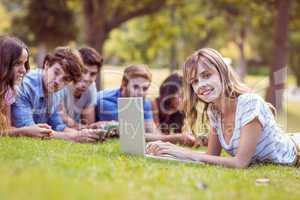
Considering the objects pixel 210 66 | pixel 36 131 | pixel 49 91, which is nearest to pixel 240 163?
pixel 210 66

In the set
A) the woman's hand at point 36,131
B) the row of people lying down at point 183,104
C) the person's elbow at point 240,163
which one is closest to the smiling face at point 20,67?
the row of people lying down at point 183,104

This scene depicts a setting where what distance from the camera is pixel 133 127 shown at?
5.04 metres

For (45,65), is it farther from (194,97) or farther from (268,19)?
(268,19)

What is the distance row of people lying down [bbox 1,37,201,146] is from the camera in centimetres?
589

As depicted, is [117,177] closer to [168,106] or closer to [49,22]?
[168,106]

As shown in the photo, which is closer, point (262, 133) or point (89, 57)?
point (262, 133)

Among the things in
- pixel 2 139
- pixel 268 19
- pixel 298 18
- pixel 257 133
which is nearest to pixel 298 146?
pixel 257 133

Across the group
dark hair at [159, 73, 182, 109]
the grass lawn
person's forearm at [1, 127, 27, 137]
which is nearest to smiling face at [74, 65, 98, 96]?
dark hair at [159, 73, 182, 109]

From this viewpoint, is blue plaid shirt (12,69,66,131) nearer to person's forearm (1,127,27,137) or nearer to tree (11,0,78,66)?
person's forearm (1,127,27,137)

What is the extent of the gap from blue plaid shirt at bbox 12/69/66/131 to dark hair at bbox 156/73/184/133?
185 centimetres

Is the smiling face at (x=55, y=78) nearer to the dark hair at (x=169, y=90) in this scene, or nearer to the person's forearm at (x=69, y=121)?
the person's forearm at (x=69, y=121)

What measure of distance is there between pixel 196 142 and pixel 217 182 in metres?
3.08

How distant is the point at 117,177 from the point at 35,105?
3.10 meters

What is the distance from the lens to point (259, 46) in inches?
1645
